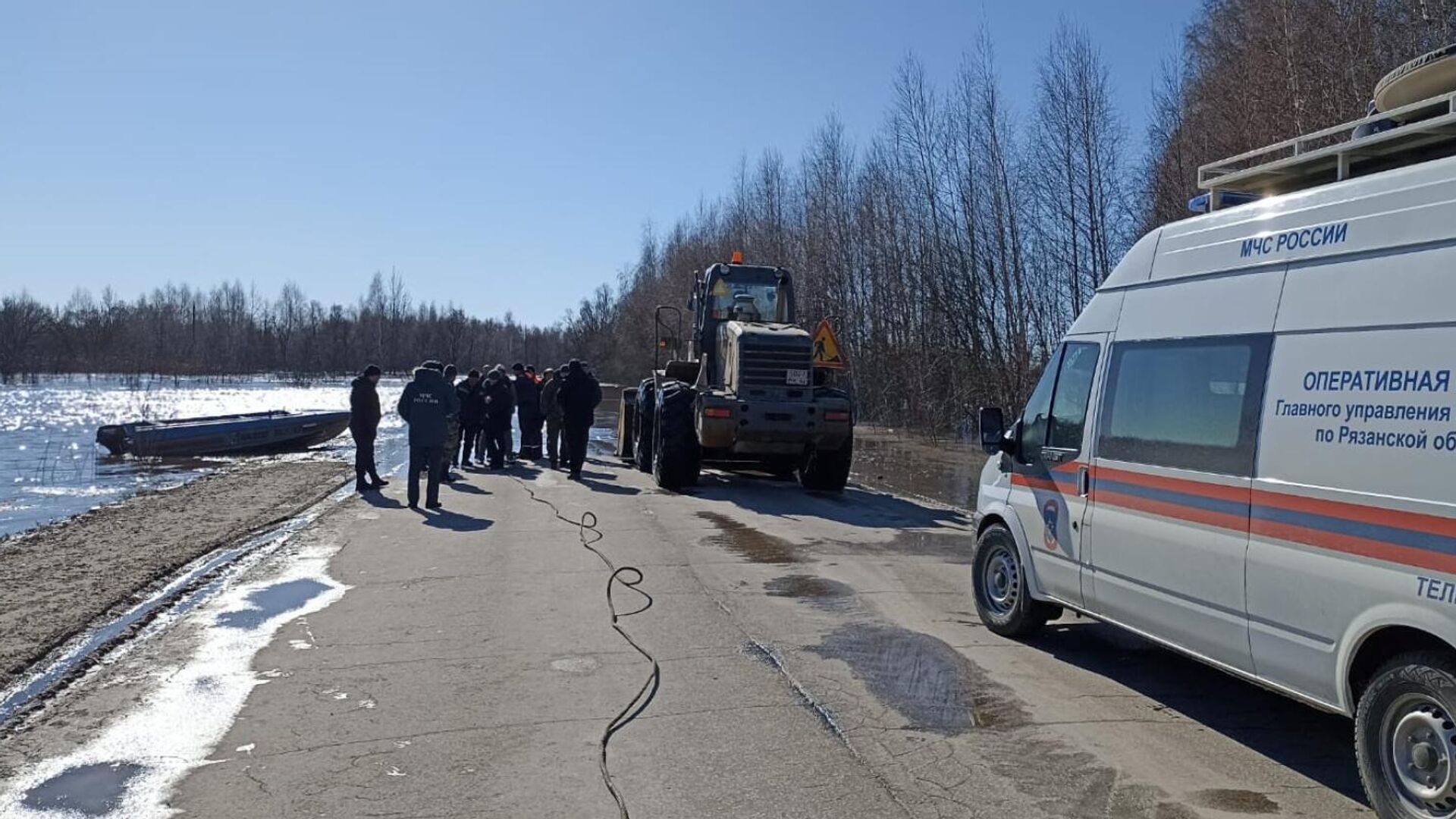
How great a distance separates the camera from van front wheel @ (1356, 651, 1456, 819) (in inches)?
160

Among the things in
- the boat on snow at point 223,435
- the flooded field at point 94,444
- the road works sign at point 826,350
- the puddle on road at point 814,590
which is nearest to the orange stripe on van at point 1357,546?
the puddle on road at point 814,590

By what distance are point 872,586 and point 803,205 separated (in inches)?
1511

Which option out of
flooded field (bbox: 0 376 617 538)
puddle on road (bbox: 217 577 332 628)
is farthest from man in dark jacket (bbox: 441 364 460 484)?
puddle on road (bbox: 217 577 332 628)

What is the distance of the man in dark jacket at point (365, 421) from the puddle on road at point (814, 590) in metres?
9.05

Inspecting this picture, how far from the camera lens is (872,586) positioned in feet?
30.5

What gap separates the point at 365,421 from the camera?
16.6 metres

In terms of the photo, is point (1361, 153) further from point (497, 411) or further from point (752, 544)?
point (497, 411)

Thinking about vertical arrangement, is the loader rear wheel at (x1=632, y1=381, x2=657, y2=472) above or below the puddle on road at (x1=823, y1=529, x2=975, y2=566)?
above

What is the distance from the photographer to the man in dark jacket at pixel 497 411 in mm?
19891

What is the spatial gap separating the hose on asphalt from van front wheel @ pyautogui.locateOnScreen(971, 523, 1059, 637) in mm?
2433

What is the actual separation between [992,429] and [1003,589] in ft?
3.67

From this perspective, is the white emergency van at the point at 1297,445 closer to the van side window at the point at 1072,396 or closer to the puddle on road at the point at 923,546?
the van side window at the point at 1072,396

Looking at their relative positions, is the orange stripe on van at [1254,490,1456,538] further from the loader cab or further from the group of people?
the loader cab

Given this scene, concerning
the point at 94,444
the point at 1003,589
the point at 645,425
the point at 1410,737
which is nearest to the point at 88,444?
the point at 94,444
